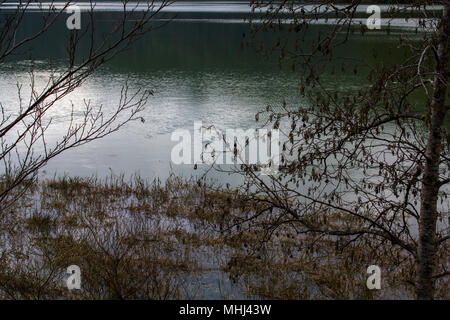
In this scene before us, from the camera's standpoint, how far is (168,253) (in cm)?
824

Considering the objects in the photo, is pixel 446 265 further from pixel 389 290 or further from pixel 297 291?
pixel 297 291

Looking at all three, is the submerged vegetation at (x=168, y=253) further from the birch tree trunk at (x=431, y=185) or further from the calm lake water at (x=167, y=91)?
the calm lake water at (x=167, y=91)

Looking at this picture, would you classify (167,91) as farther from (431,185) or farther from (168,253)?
(431,185)

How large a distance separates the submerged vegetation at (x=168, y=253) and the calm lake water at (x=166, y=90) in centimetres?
244

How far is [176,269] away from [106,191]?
4233 millimetres

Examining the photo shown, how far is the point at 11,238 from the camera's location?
8.66 m

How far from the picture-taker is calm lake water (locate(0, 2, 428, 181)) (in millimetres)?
14695

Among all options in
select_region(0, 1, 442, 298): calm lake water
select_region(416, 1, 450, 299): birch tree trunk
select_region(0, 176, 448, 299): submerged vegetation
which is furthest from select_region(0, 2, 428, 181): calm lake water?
select_region(0, 176, 448, 299): submerged vegetation

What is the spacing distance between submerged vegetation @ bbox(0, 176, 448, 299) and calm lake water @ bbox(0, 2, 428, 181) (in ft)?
7.99

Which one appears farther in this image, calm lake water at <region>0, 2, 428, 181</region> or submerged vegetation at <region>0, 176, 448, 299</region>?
calm lake water at <region>0, 2, 428, 181</region>

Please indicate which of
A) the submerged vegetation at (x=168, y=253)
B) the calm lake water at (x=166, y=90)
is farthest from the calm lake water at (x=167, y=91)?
the submerged vegetation at (x=168, y=253)

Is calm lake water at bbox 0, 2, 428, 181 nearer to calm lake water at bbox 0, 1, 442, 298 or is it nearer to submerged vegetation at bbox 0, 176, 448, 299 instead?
calm lake water at bbox 0, 1, 442, 298

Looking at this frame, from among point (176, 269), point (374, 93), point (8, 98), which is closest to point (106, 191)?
point (176, 269)
